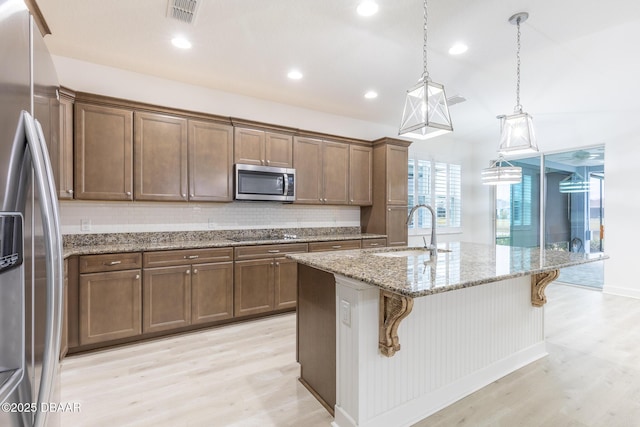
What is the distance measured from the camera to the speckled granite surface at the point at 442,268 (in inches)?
55.6

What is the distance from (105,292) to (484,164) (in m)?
6.90

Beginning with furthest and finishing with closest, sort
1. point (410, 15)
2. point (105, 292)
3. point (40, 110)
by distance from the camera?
point (105, 292) < point (410, 15) < point (40, 110)

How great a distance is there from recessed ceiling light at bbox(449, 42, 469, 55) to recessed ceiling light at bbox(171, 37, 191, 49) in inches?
99.1

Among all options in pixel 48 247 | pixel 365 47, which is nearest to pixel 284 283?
pixel 365 47

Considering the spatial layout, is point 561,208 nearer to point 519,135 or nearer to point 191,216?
point 519,135

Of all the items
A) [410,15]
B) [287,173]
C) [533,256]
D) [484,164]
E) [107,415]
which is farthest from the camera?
[484,164]

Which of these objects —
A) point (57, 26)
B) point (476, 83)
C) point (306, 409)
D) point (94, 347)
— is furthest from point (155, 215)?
point (476, 83)

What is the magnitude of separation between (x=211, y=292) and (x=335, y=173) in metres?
2.42

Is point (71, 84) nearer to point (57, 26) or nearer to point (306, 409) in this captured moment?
point (57, 26)

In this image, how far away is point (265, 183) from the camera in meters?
3.97

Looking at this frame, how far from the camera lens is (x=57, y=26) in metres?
2.64

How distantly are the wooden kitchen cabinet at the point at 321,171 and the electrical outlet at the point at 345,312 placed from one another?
105 inches

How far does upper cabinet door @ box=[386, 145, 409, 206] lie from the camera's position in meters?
4.85

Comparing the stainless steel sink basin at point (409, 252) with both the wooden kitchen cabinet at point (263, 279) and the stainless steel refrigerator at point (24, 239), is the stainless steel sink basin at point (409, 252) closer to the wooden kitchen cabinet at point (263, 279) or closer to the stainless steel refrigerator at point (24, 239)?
the wooden kitchen cabinet at point (263, 279)
